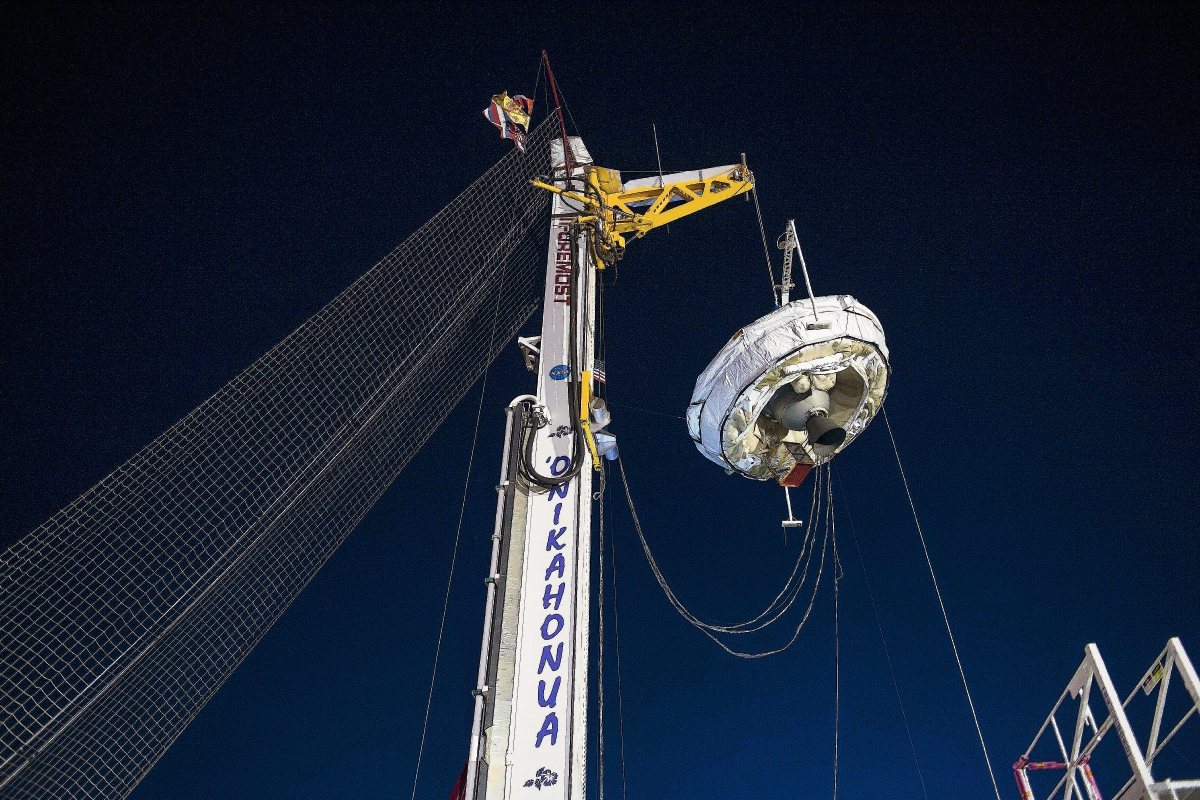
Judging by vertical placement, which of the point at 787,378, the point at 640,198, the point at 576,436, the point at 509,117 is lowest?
the point at 576,436

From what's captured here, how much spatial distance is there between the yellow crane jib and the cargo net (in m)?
1.94

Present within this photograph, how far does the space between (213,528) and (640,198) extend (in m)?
7.24

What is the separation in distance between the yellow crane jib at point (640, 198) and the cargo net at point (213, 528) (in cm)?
194

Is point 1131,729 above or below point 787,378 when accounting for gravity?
below

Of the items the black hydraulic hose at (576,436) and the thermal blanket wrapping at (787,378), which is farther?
the thermal blanket wrapping at (787,378)

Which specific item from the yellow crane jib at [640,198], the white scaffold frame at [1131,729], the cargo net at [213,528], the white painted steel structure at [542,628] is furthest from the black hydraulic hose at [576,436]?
the white scaffold frame at [1131,729]

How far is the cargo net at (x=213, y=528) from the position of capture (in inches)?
186

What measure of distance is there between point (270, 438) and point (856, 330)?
17.7ft

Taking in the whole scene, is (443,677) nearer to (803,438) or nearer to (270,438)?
(270,438)

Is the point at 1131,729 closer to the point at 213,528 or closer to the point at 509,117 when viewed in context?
the point at 213,528

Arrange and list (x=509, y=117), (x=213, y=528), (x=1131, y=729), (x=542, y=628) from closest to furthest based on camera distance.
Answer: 1. (x=1131, y=729)
2. (x=542, y=628)
3. (x=213, y=528)
4. (x=509, y=117)

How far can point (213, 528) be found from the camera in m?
5.97

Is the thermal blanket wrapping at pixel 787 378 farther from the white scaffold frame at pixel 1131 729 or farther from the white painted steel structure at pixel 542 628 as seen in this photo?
the white scaffold frame at pixel 1131 729

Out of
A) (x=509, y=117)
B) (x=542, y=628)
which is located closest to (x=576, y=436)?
(x=542, y=628)
